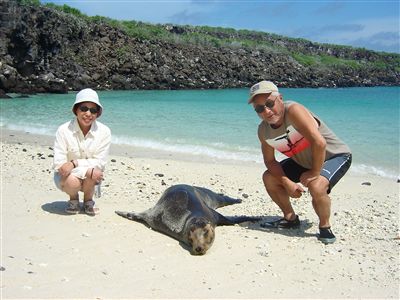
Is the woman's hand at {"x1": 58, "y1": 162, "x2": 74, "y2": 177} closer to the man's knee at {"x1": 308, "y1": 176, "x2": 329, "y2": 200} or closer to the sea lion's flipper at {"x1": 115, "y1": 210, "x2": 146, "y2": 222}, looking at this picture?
the sea lion's flipper at {"x1": 115, "y1": 210, "x2": 146, "y2": 222}

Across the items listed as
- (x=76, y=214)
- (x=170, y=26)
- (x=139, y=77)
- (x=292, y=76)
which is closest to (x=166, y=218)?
(x=76, y=214)

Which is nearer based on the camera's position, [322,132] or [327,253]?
[327,253]

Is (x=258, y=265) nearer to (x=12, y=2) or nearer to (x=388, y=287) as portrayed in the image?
(x=388, y=287)

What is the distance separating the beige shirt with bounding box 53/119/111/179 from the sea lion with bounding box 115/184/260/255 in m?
0.75

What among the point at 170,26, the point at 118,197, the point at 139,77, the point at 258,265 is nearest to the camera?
the point at 258,265

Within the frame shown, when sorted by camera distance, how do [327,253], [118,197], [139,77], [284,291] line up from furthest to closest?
[139,77]
[118,197]
[327,253]
[284,291]

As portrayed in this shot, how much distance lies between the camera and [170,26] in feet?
217

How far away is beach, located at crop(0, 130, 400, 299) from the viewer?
12.1ft

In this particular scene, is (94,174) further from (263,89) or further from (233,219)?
(263,89)

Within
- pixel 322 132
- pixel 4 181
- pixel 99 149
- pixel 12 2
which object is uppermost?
pixel 12 2

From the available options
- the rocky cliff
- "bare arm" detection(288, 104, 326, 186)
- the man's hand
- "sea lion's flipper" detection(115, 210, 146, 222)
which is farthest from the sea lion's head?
the rocky cliff

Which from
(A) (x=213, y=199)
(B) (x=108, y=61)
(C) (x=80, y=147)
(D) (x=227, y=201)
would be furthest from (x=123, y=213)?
(B) (x=108, y=61)

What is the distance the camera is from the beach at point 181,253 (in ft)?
12.1

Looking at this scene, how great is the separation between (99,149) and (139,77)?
38960mm
